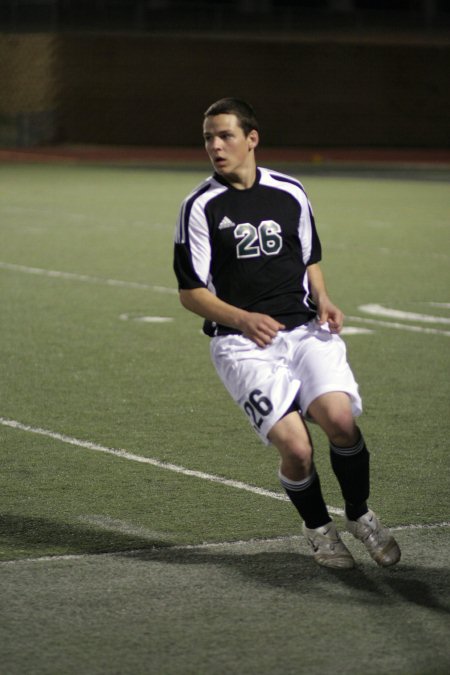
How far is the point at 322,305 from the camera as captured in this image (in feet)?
17.0

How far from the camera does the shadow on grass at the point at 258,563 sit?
4.72 meters

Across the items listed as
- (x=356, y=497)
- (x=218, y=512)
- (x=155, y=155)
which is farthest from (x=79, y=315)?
(x=155, y=155)

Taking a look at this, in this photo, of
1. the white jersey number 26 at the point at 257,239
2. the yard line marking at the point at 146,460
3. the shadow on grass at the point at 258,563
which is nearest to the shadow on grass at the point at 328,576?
the shadow on grass at the point at 258,563

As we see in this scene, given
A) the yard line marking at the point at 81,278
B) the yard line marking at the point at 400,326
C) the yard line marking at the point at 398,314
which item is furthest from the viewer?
the yard line marking at the point at 81,278

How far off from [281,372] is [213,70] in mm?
40650

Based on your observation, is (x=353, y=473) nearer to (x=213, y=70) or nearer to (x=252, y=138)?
(x=252, y=138)

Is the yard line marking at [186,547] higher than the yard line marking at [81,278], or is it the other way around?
the yard line marking at [186,547]

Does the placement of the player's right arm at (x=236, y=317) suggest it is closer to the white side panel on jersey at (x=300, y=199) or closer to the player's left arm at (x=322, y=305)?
the player's left arm at (x=322, y=305)

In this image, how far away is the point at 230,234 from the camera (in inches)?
200

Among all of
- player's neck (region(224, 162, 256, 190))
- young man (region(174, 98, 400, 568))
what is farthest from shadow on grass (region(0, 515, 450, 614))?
player's neck (region(224, 162, 256, 190))

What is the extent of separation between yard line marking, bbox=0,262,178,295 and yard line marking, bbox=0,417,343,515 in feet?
18.8

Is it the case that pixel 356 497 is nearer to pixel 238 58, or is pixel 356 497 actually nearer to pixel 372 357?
pixel 372 357

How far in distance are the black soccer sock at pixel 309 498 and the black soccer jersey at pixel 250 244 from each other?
62 cm

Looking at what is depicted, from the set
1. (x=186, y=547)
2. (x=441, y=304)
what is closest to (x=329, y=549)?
(x=186, y=547)
